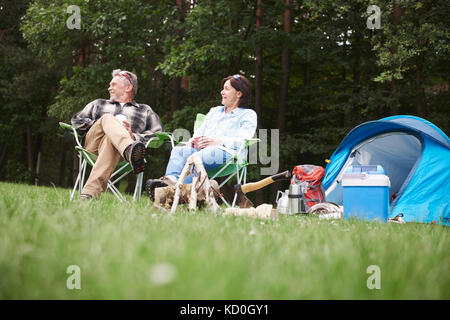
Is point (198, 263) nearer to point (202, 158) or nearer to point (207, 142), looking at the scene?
point (202, 158)

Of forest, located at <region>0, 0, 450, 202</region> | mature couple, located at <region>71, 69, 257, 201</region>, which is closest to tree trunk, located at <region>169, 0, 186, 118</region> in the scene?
forest, located at <region>0, 0, 450, 202</region>

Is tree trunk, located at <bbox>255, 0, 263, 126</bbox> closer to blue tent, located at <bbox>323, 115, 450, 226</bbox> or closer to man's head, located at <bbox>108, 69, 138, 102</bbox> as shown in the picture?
blue tent, located at <bbox>323, 115, 450, 226</bbox>

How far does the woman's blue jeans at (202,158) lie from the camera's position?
10.2 ft

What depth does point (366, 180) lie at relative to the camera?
311 centimetres

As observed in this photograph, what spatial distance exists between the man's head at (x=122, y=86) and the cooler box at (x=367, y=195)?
7.56 feet

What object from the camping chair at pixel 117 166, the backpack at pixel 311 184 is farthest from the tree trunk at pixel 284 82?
the camping chair at pixel 117 166

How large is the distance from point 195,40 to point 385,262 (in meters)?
5.97

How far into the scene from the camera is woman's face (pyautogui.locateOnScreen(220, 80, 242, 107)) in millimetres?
3688

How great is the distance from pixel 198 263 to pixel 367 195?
7.73 feet

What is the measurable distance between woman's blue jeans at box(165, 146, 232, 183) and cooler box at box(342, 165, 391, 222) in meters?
1.08

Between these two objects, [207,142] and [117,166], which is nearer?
[207,142]

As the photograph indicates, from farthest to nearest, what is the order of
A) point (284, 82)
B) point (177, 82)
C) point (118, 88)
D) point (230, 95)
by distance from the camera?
point (284, 82), point (177, 82), point (118, 88), point (230, 95)

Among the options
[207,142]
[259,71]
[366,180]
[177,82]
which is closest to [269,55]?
[259,71]

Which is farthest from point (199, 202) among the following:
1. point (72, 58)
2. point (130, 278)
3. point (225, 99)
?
point (72, 58)
